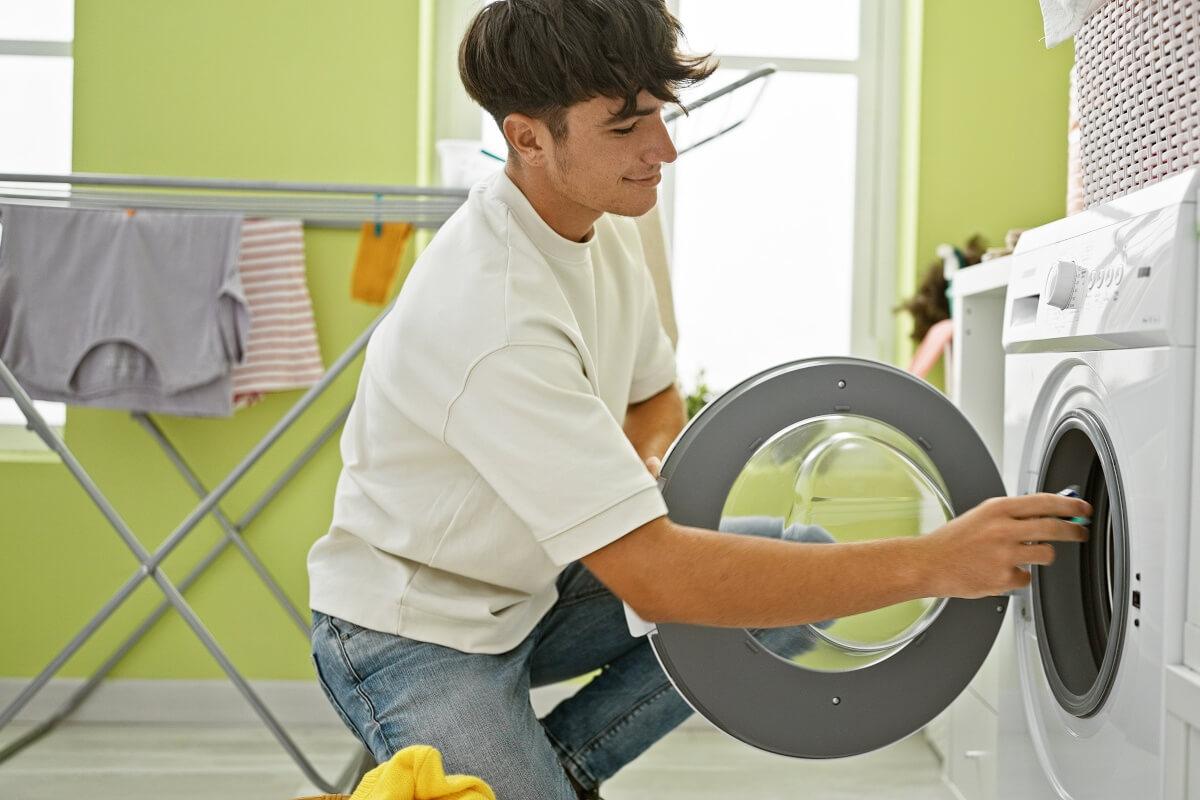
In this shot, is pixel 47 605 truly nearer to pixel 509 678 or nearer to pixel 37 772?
pixel 37 772

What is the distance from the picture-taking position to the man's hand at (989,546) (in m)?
1.11

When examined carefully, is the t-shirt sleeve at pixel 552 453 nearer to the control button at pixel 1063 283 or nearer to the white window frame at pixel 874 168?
the control button at pixel 1063 283

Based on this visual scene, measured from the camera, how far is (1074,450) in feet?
4.28

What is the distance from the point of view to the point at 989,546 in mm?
1111

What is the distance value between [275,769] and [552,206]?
1523mm

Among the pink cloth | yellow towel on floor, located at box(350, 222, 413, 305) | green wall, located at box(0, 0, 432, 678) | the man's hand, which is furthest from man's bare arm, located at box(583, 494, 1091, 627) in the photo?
green wall, located at box(0, 0, 432, 678)

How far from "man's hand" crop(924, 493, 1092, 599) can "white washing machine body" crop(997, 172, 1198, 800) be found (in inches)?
3.3

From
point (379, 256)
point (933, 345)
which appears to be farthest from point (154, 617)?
point (933, 345)

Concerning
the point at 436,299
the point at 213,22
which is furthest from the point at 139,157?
the point at 436,299

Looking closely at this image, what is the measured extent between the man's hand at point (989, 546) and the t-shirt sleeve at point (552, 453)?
0.29 meters

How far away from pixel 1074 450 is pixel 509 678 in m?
0.72

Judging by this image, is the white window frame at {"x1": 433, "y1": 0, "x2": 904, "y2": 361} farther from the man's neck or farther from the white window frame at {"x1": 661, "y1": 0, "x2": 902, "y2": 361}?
the man's neck

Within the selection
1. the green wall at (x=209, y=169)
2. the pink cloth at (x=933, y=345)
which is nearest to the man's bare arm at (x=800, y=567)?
the pink cloth at (x=933, y=345)

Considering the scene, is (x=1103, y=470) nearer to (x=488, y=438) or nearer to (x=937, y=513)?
(x=937, y=513)
